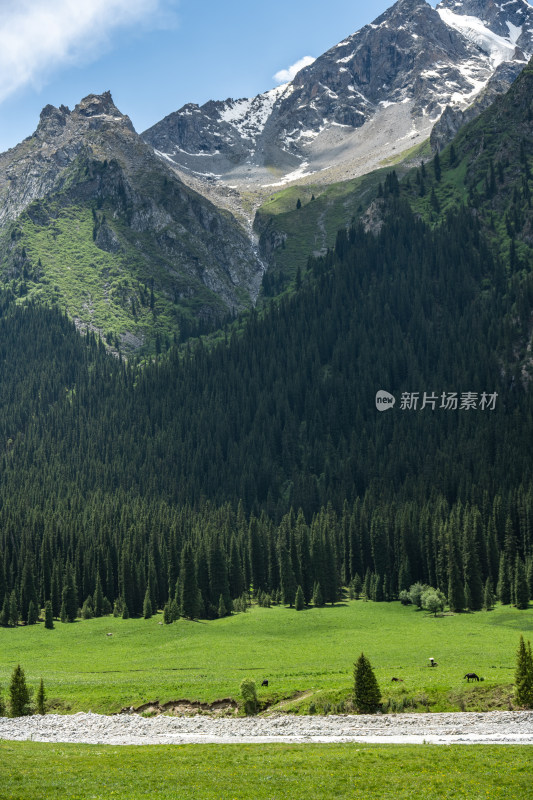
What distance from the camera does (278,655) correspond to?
108m

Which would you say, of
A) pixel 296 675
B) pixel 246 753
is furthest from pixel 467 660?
pixel 246 753

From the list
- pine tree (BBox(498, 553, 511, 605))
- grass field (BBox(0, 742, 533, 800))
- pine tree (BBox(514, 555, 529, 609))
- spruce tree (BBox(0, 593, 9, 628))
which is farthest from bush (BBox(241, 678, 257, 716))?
spruce tree (BBox(0, 593, 9, 628))

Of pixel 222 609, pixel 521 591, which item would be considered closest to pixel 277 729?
pixel 521 591

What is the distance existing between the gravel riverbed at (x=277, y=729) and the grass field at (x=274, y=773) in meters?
5.10

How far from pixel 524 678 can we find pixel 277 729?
21988 mm

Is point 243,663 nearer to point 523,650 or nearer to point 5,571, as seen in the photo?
point 523,650

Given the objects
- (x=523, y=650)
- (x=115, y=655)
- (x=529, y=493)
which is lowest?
(x=115, y=655)

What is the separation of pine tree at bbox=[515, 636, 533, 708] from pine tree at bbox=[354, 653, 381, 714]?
12.7 meters

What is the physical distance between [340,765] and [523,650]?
2322 centimetres

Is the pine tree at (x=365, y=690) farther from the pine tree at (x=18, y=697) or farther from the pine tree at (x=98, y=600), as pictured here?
the pine tree at (x=98, y=600)

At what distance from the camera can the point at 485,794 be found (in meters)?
45.1

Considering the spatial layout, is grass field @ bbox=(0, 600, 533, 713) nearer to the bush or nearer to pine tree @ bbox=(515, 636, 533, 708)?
pine tree @ bbox=(515, 636, 533, 708)

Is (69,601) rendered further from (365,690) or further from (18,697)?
(365,690)

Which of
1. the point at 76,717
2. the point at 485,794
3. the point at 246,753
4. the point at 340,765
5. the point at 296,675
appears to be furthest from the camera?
the point at 296,675
